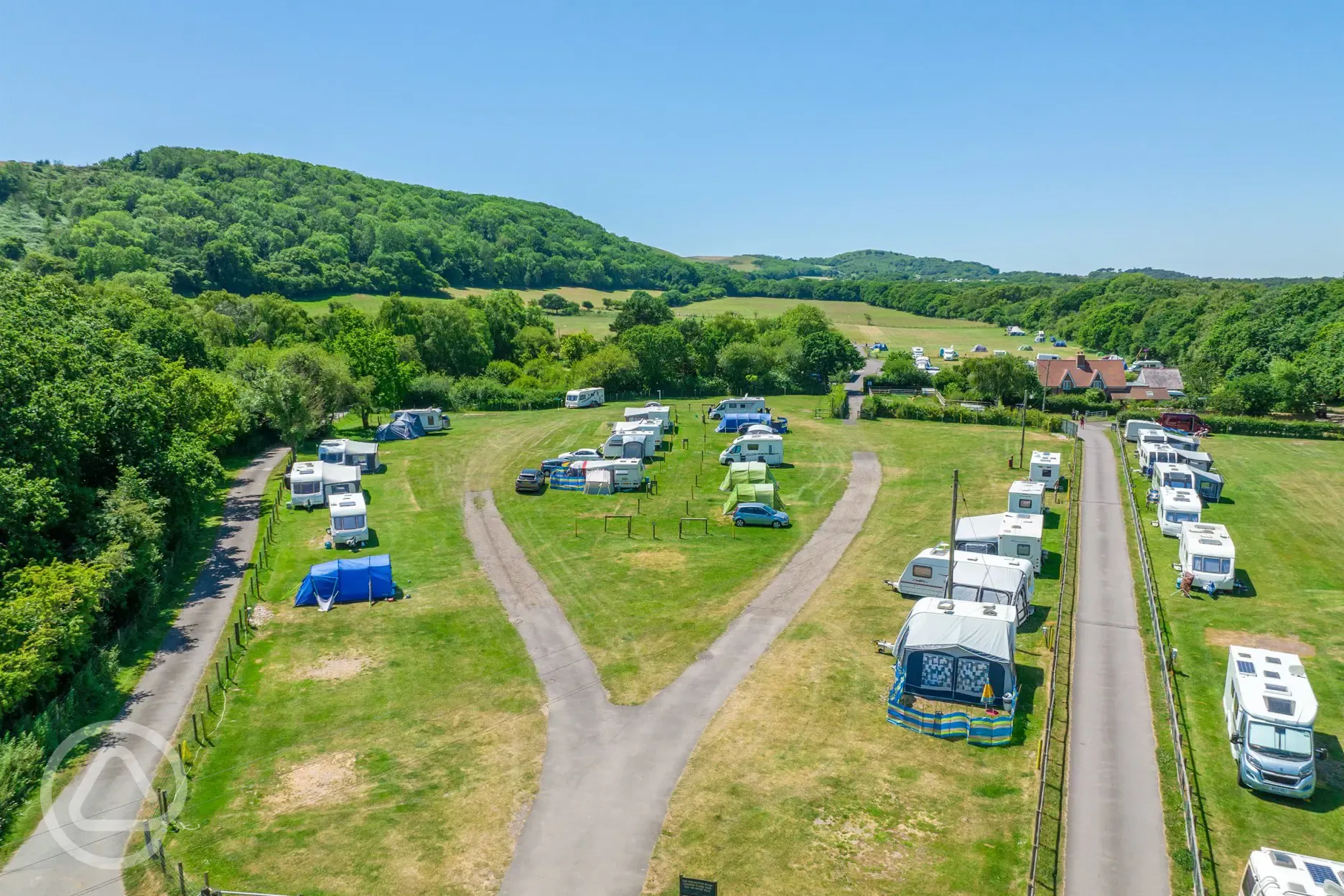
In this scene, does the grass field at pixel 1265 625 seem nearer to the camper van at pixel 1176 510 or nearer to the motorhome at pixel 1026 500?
the camper van at pixel 1176 510

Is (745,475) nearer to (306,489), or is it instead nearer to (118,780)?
A: (306,489)

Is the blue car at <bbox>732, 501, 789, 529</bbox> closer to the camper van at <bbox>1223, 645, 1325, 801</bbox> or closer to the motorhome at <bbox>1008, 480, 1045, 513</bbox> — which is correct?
the motorhome at <bbox>1008, 480, 1045, 513</bbox>

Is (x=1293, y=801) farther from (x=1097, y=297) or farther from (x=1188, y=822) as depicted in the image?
(x=1097, y=297)

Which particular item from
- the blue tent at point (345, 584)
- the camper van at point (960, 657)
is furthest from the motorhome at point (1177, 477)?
the blue tent at point (345, 584)

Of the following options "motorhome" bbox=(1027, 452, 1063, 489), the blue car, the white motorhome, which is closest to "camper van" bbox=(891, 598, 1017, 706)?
the blue car

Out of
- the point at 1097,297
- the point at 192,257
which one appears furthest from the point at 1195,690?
the point at 1097,297
